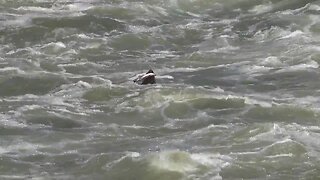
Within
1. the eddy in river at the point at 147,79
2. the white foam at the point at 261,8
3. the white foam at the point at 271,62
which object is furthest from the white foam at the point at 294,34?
the eddy in river at the point at 147,79

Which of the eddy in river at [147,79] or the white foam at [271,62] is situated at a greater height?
the white foam at [271,62]

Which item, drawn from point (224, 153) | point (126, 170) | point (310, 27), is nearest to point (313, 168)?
point (224, 153)

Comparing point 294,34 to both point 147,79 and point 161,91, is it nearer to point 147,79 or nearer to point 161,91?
point 147,79

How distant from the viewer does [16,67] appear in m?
9.09

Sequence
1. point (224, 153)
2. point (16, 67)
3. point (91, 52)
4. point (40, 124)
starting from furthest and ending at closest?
point (91, 52) → point (16, 67) → point (40, 124) → point (224, 153)

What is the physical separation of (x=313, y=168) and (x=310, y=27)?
228 inches

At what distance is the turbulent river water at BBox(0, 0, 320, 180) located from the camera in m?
5.88

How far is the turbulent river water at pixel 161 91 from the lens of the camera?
5.88 m

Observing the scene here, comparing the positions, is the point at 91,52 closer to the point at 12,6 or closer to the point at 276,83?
the point at 276,83

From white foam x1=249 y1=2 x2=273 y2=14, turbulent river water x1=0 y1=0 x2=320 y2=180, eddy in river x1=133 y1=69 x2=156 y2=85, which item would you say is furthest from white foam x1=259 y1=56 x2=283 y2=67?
white foam x1=249 y1=2 x2=273 y2=14

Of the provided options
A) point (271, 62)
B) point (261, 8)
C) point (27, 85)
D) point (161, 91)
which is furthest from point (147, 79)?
point (261, 8)

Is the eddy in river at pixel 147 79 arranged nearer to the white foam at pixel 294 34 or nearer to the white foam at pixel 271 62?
the white foam at pixel 271 62

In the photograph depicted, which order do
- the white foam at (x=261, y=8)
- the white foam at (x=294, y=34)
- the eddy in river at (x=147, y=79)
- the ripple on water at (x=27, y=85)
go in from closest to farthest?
the ripple on water at (x=27, y=85) < the eddy in river at (x=147, y=79) < the white foam at (x=294, y=34) < the white foam at (x=261, y=8)

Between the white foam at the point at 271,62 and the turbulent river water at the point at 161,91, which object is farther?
the white foam at the point at 271,62
